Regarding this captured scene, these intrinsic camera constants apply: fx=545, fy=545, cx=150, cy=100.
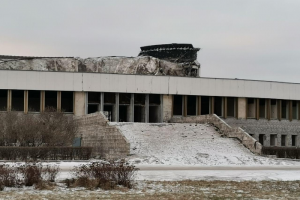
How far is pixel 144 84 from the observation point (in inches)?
2062

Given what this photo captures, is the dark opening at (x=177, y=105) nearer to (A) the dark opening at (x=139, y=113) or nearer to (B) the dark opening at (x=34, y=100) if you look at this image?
(A) the dark opening at (x=139, y=113)

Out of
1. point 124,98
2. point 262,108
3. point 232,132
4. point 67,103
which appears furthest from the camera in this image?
point 262,108

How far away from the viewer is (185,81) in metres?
53.8

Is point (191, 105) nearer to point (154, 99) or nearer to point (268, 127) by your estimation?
point (154, 99)

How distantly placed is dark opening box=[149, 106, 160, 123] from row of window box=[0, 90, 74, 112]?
881cm

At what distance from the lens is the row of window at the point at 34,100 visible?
49.1 meters

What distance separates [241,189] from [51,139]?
18.7 m

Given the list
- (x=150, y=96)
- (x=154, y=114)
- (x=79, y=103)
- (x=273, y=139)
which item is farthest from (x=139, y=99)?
(x=273, y=139)

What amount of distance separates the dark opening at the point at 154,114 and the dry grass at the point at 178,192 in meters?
33.6

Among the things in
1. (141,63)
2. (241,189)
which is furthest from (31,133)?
(141,63)

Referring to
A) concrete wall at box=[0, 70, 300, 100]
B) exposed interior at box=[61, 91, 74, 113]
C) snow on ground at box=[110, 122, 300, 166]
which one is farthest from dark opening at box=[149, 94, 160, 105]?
snow on ground at box=[110, 122, 300, 166]

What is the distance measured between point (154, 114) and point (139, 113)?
1.63 meters

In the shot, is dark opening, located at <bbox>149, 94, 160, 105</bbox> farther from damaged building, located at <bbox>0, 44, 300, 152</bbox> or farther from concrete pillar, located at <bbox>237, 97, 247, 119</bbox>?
concrete pillar, located at <bbox>237, 97, 247, 119</bbox>

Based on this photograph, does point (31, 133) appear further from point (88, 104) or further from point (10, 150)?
point (88, 104)
